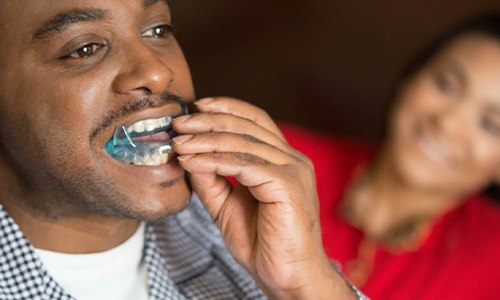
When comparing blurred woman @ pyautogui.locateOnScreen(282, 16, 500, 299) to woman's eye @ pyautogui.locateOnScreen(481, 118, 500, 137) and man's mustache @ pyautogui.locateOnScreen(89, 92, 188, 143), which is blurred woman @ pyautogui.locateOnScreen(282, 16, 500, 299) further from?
man's mustache @ pyautogui.locateOnScreen(89, 92, 188, 143)

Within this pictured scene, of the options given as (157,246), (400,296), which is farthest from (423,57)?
(157,246)

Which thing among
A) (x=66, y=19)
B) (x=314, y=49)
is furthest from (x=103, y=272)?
(x=314, y=49)

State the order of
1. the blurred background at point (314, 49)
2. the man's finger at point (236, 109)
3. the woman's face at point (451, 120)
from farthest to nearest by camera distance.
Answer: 1. the blurred background at point (314, 49)
2. the woman's face at point (451, 120)
3. the man's finger at point (236, 109)

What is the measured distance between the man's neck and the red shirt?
3.45 ft

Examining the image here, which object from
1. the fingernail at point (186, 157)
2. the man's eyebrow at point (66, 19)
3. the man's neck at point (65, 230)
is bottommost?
the man's neck at point (65, 230)

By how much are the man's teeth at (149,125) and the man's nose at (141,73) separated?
47 mm

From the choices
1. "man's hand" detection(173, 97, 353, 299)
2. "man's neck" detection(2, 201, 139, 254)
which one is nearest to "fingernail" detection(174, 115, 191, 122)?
"man's hand" detection(173, 97, 353, 299)

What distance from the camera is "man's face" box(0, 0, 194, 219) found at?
1229 mm

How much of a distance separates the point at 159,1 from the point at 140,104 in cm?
20

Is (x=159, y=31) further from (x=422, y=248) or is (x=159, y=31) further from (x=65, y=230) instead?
(x=422, y=248)

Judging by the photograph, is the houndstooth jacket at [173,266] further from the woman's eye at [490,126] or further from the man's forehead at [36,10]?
the woman's eye at [490,126]

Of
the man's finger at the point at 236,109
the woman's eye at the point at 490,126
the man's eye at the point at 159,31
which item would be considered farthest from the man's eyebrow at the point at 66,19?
the woman's eye at the point at 490,126

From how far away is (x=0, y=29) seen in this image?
1.25 metres

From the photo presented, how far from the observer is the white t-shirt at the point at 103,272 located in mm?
1341
